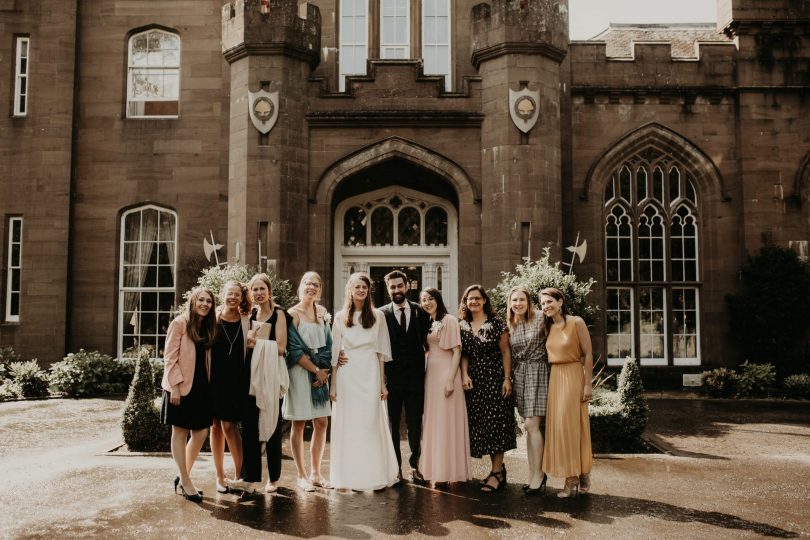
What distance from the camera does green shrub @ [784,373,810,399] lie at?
1376 centimetres

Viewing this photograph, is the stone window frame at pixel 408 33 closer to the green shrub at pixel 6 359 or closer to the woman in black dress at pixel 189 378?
the green shrub at pixel 6 359

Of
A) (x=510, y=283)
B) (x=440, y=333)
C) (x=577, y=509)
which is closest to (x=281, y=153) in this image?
(x=510, y=283)

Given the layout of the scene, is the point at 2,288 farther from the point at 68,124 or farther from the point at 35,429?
the point at 35,429

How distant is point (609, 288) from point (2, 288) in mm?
13524

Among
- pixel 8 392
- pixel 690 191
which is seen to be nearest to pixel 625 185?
pixel 690 191

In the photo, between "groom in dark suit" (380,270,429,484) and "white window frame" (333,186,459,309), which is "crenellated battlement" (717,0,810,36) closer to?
"white window frame" (333,186,459,309)

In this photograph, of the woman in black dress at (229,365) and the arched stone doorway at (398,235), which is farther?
the arched stone doorway at (398,235)

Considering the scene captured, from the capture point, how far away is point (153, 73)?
53.0 feet

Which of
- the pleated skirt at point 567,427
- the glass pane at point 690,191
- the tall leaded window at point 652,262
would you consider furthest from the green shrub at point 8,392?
the glass pane at point 690,191

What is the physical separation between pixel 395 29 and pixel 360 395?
11288mm

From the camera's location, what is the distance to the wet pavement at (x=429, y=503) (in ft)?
17.4

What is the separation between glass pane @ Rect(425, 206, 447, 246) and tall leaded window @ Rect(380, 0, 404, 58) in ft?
11.8

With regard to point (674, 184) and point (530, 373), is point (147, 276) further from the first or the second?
point (674, 184)

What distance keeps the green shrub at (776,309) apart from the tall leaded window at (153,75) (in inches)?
521
